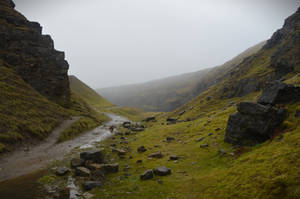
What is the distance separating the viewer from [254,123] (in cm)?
2409

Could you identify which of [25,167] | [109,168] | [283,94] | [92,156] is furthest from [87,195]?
[283,94]

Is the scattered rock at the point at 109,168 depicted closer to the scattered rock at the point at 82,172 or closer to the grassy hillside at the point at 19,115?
the scattered rock at the point at 82,172

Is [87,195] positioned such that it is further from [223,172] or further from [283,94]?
[283,94]

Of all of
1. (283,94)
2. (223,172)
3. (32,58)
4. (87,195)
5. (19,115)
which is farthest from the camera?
(32,58)

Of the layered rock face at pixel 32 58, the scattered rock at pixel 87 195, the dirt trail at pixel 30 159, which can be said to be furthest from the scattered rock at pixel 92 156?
the layered rock face at pixel 32 58

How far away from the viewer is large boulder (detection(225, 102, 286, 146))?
2309 centimetres

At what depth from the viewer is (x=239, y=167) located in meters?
17.7

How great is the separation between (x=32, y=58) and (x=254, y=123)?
96.0m

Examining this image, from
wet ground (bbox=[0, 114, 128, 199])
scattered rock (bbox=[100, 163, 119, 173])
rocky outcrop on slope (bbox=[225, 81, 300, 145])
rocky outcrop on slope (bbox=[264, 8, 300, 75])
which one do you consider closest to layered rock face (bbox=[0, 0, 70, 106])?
wet ground (bbox=[0, 114, 128, 199])

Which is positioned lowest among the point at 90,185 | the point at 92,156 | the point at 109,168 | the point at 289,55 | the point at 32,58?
the point at 109,168

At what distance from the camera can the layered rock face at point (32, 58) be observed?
7550 cm

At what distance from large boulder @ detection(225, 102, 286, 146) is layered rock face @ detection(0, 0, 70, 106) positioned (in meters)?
82.9

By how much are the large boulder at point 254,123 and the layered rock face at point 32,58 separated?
82943mm

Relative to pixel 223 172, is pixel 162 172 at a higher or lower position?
lower
